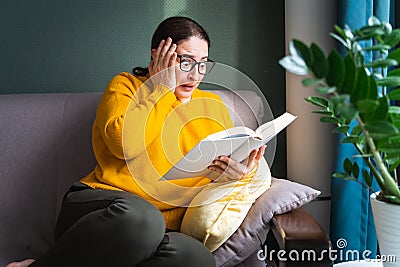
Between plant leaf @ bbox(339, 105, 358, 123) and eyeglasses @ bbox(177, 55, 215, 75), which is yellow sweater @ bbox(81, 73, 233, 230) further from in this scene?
plant leaf @ bbox(339, 105, 358, 123)

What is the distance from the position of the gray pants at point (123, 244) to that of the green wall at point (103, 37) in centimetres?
90

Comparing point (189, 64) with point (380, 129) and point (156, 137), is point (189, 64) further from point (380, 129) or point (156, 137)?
point (380, 129)

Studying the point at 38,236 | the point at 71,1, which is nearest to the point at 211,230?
the point at 38,236

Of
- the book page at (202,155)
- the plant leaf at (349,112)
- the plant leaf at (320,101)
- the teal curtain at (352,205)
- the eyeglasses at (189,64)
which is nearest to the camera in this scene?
the plant leaf at (349,112)

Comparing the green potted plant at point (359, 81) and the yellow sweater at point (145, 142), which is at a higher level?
the green potted plant at point (359, 81)

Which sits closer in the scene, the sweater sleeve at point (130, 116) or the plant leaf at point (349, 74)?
the plant leaf at point (349, 74)

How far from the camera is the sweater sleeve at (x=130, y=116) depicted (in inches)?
69.6

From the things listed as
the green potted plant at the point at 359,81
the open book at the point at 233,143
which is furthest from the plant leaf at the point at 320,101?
the open book at the point at 233,143

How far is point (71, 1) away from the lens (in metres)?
2.28

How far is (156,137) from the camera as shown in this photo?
184cm

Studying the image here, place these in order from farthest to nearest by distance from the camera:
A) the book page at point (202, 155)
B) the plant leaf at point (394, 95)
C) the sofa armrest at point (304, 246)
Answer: the book page at point (202, 155)
the sofa armrest at point (304, 246)
the plant leaf at point (394, 95)

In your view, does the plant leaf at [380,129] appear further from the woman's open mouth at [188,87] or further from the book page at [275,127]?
the woman's open mouth at [188,87]

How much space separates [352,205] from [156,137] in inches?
29.6

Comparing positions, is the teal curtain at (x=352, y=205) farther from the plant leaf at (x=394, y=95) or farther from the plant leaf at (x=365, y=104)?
the plant leaf at (x=365, y=104)
